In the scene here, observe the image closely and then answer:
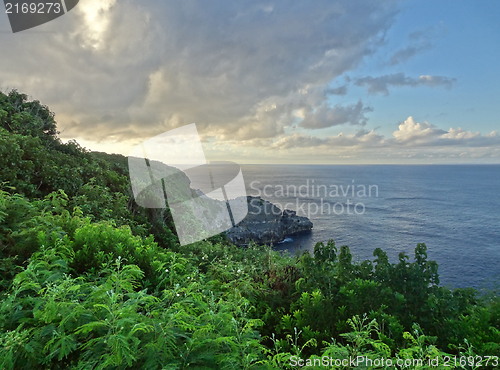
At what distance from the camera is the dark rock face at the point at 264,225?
44.7 metres

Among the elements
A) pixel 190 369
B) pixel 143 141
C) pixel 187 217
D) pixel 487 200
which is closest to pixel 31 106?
pixel 143 141

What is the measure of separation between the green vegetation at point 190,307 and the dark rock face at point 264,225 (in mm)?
37652

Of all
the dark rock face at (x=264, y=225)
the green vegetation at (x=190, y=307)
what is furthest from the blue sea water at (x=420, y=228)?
the green vegetation at (x=190, y=307)

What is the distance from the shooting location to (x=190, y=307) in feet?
9.73

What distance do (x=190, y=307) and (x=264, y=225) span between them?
46415 millimetres

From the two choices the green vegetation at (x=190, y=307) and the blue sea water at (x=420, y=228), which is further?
the blue sea water at (x=420, y=228)

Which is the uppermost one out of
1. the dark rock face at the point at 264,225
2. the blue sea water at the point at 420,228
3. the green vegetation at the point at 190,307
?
the green vegetation at the point at 190,307

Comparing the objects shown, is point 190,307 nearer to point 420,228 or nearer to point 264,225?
point 264,225

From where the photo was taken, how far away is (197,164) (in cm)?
954

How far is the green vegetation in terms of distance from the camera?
6.88 feet

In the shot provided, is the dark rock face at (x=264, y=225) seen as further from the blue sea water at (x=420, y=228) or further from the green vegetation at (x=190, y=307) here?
the green vegetation at (x=190, y=307)

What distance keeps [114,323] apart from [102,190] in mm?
8059

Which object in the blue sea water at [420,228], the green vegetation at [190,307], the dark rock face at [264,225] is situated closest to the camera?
the green vegetation at [190,307]

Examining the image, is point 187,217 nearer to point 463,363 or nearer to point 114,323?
point 114,323
